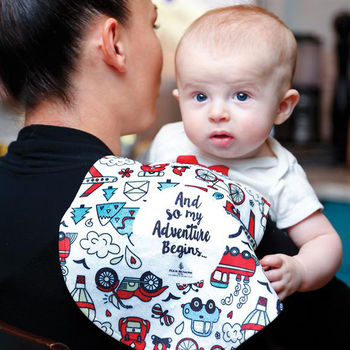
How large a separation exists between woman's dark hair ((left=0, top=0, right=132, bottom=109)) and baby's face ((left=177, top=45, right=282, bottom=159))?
16 cm

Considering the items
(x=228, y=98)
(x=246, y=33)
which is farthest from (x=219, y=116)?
(x=246, y=33)

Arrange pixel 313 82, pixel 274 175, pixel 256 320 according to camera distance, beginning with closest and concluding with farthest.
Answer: pixel 256 320 < pixel 274 175 < pixel 313 82

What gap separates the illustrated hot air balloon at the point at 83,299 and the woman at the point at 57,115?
0.09ft

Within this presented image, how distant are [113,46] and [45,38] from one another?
4.4 inches

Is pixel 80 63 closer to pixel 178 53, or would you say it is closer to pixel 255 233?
pixel 178 53

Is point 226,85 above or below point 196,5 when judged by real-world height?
above

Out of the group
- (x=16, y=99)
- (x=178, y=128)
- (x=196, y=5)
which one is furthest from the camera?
Answer: (x=196, y=5)

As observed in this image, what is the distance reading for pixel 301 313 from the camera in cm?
102

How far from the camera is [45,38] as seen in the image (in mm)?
961

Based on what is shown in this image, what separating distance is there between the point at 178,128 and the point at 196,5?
1.84 m

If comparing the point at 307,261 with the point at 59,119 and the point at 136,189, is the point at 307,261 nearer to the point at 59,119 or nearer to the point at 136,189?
the point at 136,189

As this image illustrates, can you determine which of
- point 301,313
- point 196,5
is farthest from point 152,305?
point 196,5

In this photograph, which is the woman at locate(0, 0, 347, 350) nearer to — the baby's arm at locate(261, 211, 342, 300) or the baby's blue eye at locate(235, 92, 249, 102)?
the baby's arm at locate(261, 211, 342, 300)

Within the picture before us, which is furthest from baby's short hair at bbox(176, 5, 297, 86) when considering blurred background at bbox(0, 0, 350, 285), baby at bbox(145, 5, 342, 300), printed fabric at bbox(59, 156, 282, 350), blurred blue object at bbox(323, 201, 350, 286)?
blurred background at bbox(0, 0, 350, 285)
